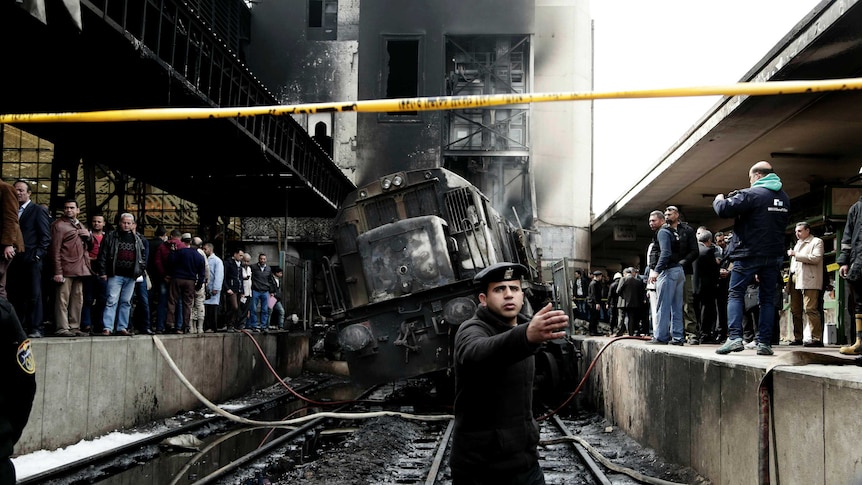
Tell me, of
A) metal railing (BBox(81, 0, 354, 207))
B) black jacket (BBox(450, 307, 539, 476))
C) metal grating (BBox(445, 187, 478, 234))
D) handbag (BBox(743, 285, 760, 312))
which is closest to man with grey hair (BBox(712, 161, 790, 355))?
handbag (BBox(743, 285, 760, 312))

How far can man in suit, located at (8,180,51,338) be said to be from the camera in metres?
9.60

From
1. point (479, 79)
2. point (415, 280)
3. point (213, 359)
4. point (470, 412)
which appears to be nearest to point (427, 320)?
point (415, 280)

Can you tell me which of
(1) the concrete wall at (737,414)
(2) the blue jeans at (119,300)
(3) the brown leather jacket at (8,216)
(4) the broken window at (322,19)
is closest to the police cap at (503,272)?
(1) the concrete wall at (737,414)

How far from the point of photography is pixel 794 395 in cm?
484

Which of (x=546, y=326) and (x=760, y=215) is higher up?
(x=760, y=215)

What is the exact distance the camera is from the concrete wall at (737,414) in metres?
4.29

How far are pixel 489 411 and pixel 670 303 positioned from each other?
731 cm

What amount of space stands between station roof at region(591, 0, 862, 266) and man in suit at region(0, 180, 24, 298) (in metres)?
8.45

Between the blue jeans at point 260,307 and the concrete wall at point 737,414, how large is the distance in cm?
1026

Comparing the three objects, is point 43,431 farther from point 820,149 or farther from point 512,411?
point 820,149

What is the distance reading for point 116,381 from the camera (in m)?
10.4

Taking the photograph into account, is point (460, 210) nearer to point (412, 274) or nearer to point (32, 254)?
point (412, 274)

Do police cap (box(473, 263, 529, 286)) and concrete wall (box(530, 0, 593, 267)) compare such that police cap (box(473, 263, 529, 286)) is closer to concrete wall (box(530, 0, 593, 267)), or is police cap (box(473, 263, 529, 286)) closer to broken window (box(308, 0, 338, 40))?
concrete wall (box(530, 0, 593, 267))

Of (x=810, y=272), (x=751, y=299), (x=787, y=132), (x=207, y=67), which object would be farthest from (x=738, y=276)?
(x=207, y=67)
